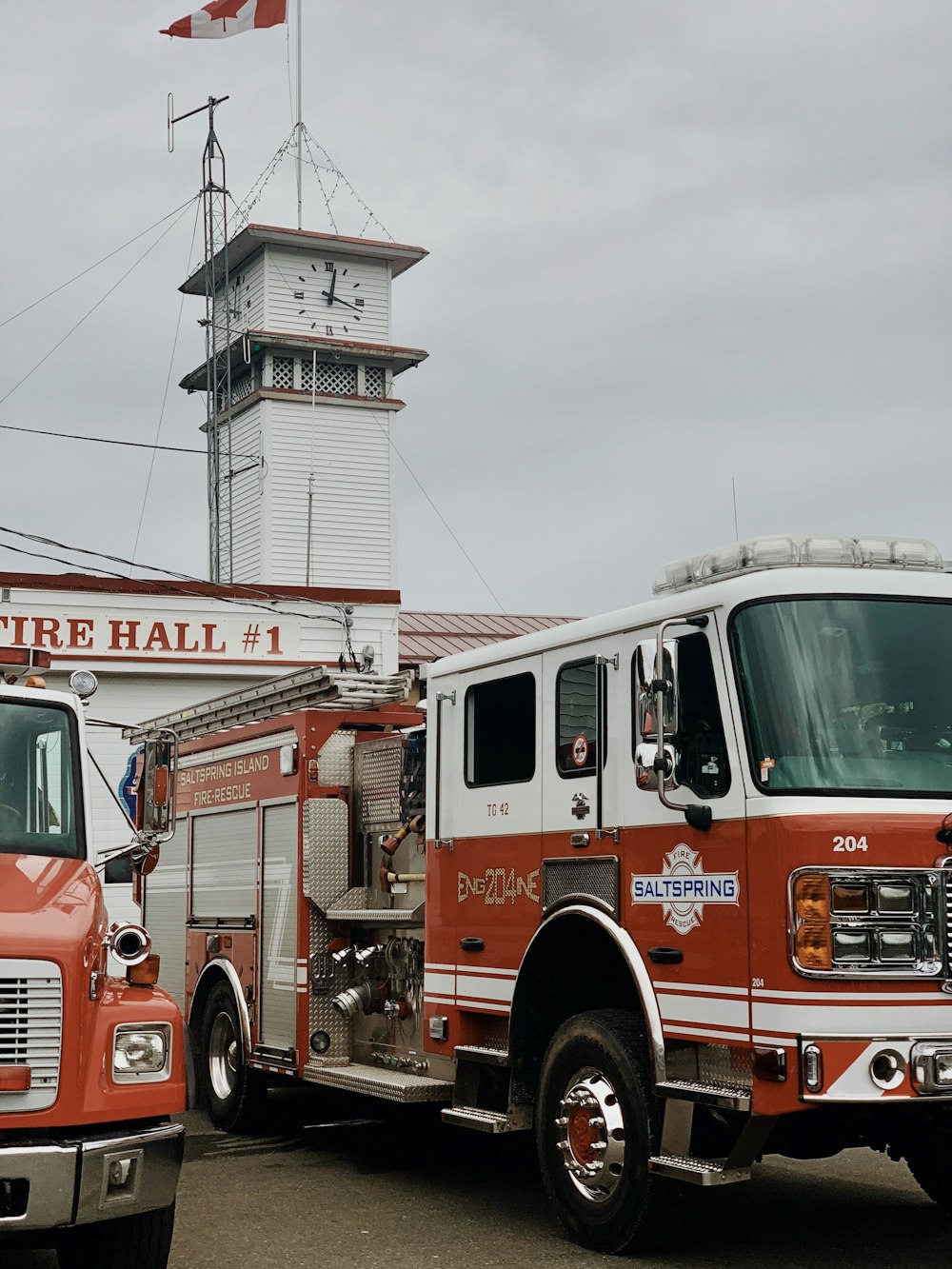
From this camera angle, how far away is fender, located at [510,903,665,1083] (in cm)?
678

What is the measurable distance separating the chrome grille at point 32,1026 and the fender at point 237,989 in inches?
197

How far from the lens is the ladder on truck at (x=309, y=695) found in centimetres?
1041

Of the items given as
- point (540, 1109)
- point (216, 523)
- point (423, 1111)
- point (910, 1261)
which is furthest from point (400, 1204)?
point (216, 523)

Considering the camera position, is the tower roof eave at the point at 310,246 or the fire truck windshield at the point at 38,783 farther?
the tower roof eave at the point at 310,246

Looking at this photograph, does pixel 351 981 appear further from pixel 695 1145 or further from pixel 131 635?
pixel 131 635

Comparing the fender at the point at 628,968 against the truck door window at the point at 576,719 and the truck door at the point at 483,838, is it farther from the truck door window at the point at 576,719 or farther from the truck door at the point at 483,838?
the truck door window at the point at 576,719

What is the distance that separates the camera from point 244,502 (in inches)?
1404

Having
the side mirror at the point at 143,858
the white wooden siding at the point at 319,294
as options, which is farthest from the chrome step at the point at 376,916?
the white wooden siding at the point at 319,294

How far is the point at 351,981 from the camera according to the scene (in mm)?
9969

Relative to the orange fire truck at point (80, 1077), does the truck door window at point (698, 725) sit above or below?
above

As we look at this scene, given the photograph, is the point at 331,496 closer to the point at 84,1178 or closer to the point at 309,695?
the point at 309,695

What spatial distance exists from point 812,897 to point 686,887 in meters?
0.74

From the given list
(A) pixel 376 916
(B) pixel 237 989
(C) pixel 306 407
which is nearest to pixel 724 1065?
(A) pixel 376 916

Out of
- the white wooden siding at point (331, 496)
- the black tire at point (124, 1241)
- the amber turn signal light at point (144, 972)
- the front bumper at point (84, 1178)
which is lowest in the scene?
the black tire at point (124, 1241)
